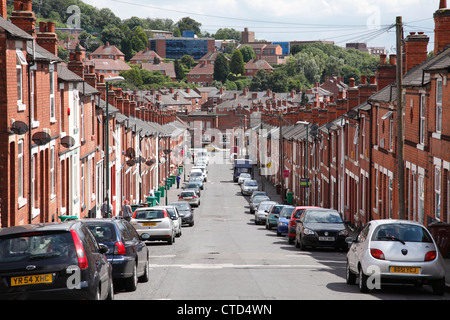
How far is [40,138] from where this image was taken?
2184 centimetres

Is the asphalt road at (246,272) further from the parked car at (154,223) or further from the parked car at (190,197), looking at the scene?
the parked car at (190,197)

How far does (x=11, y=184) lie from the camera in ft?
64.8

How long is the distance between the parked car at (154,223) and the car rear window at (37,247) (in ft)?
57.9

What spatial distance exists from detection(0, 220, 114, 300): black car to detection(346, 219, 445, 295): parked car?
6.27m

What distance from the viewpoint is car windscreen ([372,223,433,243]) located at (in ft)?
48.8

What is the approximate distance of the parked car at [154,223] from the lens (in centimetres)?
2827

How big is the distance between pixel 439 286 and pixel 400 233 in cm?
130

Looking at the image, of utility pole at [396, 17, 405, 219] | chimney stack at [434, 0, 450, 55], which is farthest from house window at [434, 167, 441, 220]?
chimney stack at [434, 0, 450, 55]

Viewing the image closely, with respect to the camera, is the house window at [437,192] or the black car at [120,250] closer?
the black car at [120,250]

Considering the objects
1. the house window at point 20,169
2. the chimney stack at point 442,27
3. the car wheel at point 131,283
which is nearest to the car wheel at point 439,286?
the car wheel at point 131,283

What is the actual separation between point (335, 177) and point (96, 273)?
34.5 metres

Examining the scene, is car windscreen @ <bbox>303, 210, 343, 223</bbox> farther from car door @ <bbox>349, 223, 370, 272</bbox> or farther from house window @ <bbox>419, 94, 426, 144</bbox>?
car door @ <bbox>349, 223, 370, 272</bbox>
